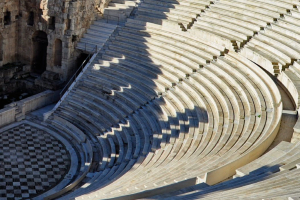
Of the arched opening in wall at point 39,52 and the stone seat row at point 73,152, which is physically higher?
the arched opening in wall at point 39,52

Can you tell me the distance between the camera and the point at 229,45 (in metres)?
26.6

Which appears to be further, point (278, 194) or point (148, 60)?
point (148, 60)

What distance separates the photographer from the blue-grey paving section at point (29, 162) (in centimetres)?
2217

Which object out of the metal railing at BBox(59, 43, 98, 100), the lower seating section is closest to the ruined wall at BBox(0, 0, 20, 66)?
the metal railing at BBox(59, 43, 98, 100)

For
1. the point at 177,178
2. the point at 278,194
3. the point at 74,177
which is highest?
the point at 278,194

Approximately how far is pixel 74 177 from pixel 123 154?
2.12m

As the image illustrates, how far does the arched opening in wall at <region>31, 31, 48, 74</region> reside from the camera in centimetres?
3133

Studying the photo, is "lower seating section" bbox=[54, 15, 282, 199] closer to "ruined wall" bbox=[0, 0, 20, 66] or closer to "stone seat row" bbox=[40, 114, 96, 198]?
"stone seat row" bbox=[40, 114, 96, 198]

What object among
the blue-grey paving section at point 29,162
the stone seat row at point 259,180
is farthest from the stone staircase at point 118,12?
the stone seat row at point 259,180

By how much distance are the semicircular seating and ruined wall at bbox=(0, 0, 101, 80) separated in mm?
1736

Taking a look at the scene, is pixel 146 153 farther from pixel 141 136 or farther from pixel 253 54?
pixel 253 54

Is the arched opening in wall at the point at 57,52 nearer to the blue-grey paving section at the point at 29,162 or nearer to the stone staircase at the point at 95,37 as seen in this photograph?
the stone staircase at the point at 95,37

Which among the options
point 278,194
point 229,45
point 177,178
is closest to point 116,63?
point 229,45

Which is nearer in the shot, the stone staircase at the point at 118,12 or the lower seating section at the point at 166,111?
the lower seating section at the point at 166,111
